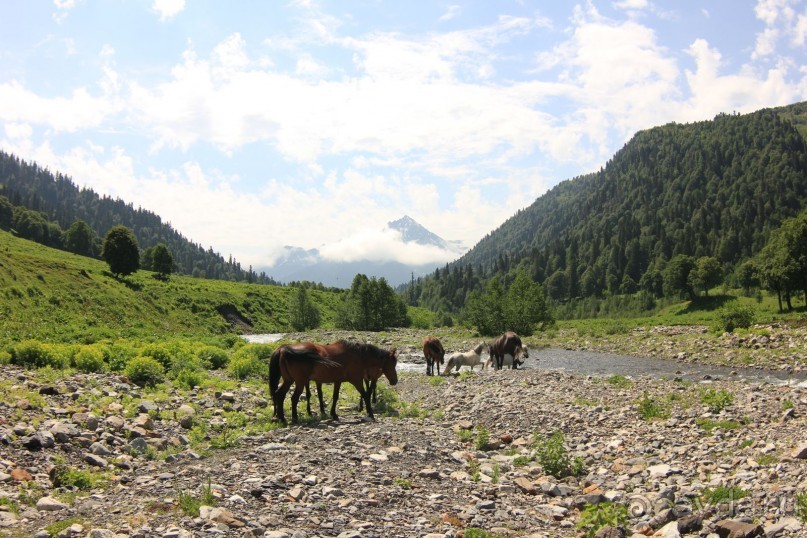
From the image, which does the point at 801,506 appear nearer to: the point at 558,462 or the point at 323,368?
the point at 558,462

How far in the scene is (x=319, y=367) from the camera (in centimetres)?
1655

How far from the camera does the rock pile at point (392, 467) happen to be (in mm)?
8672

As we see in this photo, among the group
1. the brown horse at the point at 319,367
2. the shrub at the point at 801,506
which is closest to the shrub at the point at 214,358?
the brown horse at the point at 319,367

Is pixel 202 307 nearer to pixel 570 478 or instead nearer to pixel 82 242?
pixel 82 242

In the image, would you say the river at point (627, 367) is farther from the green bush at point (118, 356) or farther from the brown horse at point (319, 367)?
the green bush at point (118, 356)

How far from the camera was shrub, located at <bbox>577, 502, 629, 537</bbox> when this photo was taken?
9211 mm

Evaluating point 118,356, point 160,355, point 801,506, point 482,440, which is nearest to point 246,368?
point 160,355

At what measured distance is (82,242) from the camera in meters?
159

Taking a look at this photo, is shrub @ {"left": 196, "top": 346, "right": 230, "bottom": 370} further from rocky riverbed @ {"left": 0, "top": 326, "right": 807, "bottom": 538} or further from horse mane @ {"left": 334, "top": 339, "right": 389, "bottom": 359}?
horse mane @ {"left": 334, "top": 339, "right": 389, "bottom": 359}

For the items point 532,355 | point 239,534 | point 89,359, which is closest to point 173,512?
point 239,534

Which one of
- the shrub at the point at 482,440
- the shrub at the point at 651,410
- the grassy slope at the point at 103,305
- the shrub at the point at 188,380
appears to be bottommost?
the shrub at the point at 482,440

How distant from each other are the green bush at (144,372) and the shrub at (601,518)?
1654cm

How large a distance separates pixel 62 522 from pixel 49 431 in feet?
16.8

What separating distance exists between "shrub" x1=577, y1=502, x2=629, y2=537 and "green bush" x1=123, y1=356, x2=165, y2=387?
16540 mm
